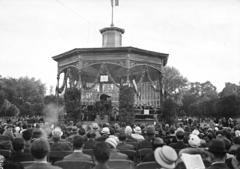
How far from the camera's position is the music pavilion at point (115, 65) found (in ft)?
76.9

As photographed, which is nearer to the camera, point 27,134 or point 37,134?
point 27,134

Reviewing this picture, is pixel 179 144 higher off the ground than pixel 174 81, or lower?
lower

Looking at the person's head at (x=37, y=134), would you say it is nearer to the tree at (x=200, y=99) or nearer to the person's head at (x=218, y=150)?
the person's head at (x=218, y=150)

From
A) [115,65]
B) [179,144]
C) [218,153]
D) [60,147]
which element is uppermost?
[115,65]

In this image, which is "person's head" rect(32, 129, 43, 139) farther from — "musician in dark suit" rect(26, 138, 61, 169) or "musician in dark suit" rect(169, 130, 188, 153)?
"musician in dark suit" rect(26, 138, 61, 169)

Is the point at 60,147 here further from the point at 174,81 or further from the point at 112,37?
the point at 174,81

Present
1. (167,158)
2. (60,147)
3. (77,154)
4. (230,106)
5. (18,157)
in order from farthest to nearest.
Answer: (230,106) < (60,147) < (77,154) < (18,157) < (167,158)

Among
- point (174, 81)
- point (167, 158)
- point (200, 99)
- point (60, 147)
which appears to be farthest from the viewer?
point (200, 99)

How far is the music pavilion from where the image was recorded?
23.4m

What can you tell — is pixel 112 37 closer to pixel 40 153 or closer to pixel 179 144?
pixel 179 144

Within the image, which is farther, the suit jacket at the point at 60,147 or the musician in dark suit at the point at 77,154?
the suit jacket at the point at 60,147

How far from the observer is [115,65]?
89.9 feet

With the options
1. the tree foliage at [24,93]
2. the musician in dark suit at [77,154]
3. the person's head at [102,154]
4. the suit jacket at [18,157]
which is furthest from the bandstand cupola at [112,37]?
the tree foliage at [24,93]

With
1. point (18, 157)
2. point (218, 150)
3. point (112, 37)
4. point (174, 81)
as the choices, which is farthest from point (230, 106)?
point (18, 157)
